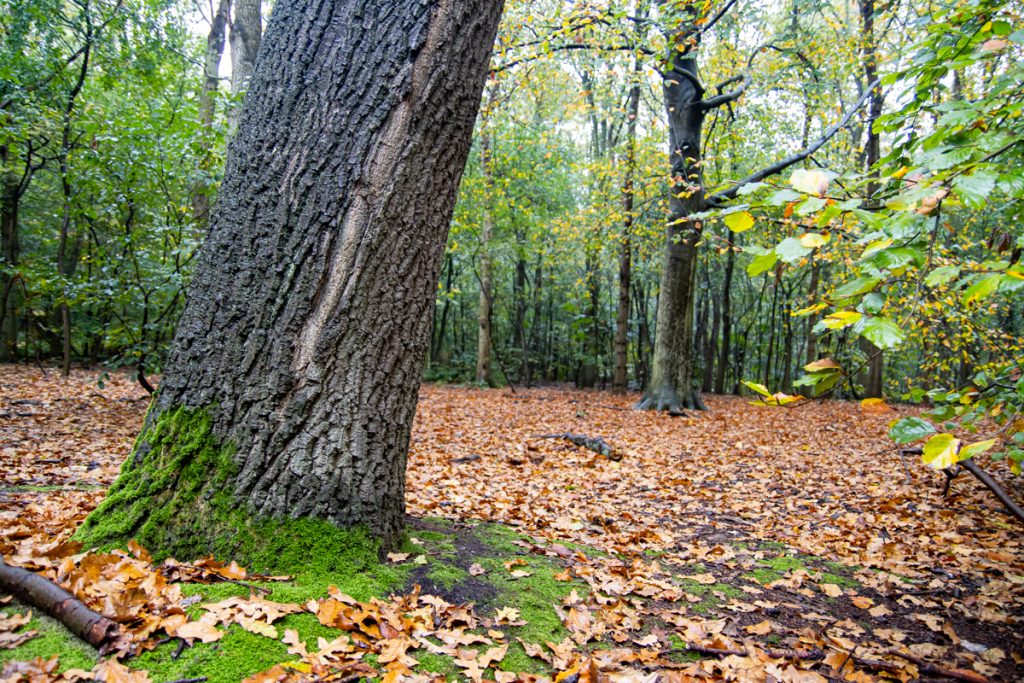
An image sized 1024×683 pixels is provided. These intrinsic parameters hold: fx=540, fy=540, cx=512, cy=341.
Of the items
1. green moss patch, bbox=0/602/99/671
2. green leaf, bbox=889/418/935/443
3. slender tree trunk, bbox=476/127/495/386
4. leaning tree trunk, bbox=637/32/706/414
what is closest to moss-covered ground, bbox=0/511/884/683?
green moss patch, bbox=0/602/99/671

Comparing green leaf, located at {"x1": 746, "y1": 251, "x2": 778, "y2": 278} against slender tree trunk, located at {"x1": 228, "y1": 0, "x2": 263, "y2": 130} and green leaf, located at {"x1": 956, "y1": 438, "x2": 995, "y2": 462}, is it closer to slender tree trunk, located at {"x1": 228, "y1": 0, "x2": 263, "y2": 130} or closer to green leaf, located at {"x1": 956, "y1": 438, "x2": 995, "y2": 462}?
green leaf, located at {"x1": 956, "y1": 438, "x2": 995, "y2": 462}

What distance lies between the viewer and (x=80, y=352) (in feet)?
57.5

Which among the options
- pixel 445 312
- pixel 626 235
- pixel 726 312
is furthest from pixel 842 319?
pixel 445 312

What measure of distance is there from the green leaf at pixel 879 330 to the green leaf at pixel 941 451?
282 millimetres

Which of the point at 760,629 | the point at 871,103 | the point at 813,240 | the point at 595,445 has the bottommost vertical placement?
the point at 760,629

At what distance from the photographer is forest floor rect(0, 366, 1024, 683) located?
2.01 meters

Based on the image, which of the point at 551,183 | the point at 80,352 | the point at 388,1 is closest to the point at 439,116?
the point at 388,1

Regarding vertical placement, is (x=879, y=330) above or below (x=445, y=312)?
below

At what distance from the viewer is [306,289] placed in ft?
7.36

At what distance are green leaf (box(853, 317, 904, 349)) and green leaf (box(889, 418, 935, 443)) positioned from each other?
1.51 ft

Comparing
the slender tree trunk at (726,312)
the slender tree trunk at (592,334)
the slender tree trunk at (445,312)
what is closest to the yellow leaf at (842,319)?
the slender tree trunk at (592,334)

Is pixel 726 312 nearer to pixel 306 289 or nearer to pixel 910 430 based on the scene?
pixel 910 430

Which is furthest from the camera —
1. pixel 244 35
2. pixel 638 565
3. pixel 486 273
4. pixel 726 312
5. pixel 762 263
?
pixel 726 312

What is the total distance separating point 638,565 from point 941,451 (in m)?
2.41
